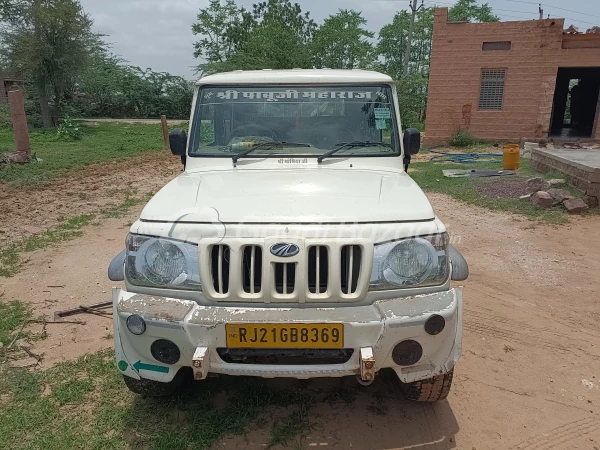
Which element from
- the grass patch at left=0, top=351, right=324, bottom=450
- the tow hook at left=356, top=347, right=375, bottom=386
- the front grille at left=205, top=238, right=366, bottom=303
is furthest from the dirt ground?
the front grille at left=205, top=238, right=366, bottom=303

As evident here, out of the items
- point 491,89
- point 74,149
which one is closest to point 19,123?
point 74,149

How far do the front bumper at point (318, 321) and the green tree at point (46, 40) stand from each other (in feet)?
75.6

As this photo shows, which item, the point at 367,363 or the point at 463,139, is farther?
the point at 463,139

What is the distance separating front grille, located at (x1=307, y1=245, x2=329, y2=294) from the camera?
2.18 meters

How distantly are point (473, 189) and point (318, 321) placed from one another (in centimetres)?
803

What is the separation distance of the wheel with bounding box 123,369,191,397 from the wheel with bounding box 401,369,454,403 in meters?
1.27

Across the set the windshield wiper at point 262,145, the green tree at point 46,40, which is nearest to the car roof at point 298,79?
the windshield wiper at point 262,145

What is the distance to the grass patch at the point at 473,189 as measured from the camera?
7.38 metres

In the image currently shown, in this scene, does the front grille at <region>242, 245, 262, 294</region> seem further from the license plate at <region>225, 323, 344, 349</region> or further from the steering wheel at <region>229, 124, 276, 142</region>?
the steering wheel at <region>229, 124, 276, 142</region>

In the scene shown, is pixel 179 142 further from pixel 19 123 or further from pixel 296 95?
pixel 19 123

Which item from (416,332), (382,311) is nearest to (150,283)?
(382,311)

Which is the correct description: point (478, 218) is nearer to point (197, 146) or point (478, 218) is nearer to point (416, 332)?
point (197, 146)

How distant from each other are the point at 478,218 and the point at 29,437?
646 cm

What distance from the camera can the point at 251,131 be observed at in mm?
3496
